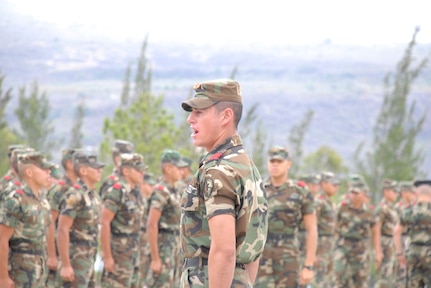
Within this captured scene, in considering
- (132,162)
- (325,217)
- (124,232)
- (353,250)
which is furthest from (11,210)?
(325,217)

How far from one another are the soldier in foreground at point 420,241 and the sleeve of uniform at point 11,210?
5.74 metres

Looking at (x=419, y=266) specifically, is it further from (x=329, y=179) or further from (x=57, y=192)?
(x=57, y=192)

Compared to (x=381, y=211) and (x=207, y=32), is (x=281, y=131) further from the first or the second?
(x=381, y=211)

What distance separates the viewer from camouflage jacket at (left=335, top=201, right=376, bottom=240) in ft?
48.9

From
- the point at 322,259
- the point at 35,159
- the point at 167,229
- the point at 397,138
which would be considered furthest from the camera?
the point at 397,138

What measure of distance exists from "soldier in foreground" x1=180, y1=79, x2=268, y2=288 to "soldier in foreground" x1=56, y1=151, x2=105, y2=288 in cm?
474

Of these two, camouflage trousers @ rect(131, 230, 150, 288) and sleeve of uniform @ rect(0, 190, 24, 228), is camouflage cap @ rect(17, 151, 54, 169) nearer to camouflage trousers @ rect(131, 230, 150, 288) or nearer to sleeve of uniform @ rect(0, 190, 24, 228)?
sleeve of uniform @ rect(0, 190, 24, 228)

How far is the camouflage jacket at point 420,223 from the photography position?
1177cm

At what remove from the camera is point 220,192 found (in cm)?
502

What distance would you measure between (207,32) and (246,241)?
148 m

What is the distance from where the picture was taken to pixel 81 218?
1007cm

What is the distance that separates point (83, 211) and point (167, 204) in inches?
76.4

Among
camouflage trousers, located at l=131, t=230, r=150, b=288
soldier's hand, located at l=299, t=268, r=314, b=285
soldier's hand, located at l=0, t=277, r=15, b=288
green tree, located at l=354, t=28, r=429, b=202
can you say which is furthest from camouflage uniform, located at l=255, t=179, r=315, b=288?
green tree, located at l=354, t=28, r=429, b=202

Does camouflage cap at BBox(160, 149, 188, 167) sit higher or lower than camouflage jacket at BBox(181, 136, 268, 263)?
lower
